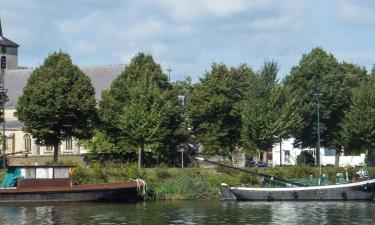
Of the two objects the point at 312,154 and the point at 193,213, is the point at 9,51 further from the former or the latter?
the point at 193,213

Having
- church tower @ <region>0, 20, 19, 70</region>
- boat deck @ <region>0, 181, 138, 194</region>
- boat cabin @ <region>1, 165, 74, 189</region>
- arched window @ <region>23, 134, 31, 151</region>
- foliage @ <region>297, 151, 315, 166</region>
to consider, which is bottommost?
boat deck @ <region>0, 181, 138, 194</region>

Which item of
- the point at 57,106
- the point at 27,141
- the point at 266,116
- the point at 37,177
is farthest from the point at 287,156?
the point at 37,177

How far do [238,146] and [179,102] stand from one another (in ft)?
25.2

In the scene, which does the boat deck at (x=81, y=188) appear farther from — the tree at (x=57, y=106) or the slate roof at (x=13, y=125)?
the slate roof at (x=13, y=125)

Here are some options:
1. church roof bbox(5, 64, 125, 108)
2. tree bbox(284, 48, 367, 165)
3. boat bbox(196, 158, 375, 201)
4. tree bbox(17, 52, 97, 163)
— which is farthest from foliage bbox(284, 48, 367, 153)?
church roof bbox(5, 64, 125, 108)

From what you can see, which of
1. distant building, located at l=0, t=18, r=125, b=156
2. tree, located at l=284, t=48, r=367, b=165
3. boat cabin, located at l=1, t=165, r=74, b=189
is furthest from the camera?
distant building, located at l=0, t=18, r=125, b=156

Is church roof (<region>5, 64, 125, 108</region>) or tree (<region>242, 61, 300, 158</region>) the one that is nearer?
tree (<region>242, 61, 300, 158</region>)

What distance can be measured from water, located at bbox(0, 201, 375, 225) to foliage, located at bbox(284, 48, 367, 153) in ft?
98.9

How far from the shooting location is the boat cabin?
69.6m

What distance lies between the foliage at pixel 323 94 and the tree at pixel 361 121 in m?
3.76

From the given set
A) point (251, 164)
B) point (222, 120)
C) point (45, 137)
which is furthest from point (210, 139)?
point (45, 137)

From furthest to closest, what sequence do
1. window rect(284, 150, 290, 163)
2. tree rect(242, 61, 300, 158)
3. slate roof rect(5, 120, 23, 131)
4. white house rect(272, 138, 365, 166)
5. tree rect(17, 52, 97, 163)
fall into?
slate roof rect(5, 120, 23, 131) < window rect(284, 150, 290, 163) < white house rect(272, 138, 365, 166) < tree rect(242, 61, 300, 158) < tree rect(17, 52, 97, 163)

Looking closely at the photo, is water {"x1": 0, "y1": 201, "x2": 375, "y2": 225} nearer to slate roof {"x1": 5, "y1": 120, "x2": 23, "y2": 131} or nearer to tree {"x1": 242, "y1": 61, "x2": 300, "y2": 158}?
tree {"x1": 242, "y1": 61, "x2": 300, "y2": 158}

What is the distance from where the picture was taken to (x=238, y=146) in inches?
3521
